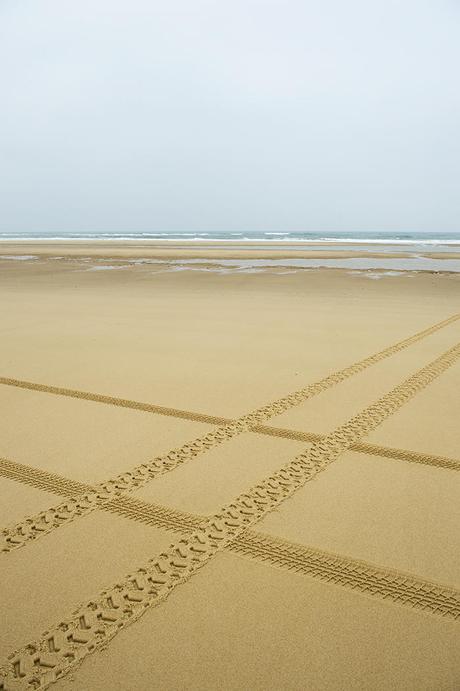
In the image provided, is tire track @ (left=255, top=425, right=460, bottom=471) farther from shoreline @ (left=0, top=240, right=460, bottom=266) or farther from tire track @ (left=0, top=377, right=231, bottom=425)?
shoreline @ (left=0, top=240, right=460, bottom=266)

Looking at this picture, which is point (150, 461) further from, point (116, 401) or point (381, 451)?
point (381, 451)

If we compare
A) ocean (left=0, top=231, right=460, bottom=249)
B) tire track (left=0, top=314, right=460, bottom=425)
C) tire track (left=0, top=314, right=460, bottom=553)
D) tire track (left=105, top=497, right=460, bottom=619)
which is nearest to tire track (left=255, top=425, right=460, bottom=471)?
tire track (left=0, top=314, right=460, bottom=553)

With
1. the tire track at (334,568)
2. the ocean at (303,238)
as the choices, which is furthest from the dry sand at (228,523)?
the ocean at (303,238)

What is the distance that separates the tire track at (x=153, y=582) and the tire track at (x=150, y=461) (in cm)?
68

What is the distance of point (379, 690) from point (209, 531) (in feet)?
4.04

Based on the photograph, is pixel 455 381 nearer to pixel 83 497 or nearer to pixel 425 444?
pixel 425 444

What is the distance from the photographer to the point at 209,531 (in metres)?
2.93

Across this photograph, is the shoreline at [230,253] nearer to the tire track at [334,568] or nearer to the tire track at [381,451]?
the tire track at [381,451]

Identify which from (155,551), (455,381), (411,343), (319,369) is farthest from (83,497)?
(411,343)

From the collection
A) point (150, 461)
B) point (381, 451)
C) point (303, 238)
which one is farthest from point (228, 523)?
point (303, 238)

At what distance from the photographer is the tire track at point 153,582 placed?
2062mm

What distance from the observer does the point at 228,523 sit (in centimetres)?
302

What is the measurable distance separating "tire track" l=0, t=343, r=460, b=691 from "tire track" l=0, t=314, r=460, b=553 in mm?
680

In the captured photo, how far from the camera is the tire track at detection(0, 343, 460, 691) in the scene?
2.06 m
